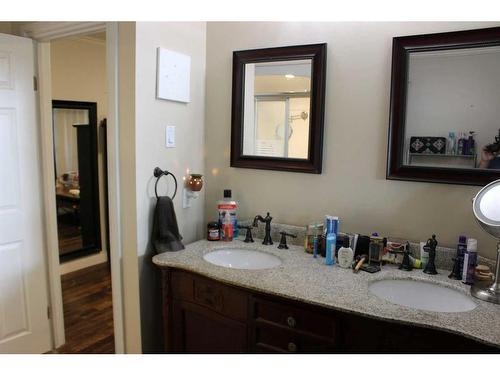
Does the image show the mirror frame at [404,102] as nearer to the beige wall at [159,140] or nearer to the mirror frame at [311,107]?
the mirror frame at [311,107]

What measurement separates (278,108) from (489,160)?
3.11 feet

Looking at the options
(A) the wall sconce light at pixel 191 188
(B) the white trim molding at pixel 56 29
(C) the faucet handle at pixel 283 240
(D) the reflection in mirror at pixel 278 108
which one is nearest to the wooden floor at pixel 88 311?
(A) the wall sconce light at pixel 191 188

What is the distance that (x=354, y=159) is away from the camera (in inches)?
70.7

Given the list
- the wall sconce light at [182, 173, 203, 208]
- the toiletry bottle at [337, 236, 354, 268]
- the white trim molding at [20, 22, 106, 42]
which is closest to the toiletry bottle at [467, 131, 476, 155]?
the toiletry bottle at [337, 236, 354, 268]

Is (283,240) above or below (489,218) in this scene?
below

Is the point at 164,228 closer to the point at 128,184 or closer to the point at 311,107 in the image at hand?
the point at 128,184

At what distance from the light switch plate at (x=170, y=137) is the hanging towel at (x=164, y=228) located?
277 millimetres

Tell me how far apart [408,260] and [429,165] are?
409 millimetres

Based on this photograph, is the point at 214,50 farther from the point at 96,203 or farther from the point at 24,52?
the point at 96,203

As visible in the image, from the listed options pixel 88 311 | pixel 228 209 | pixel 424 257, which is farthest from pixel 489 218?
pixel 88 311

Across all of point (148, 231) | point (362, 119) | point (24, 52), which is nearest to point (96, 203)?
point (24, 52)

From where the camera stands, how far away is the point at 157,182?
186cm

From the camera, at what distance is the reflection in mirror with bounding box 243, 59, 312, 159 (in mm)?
1875

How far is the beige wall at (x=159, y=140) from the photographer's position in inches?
69.1
